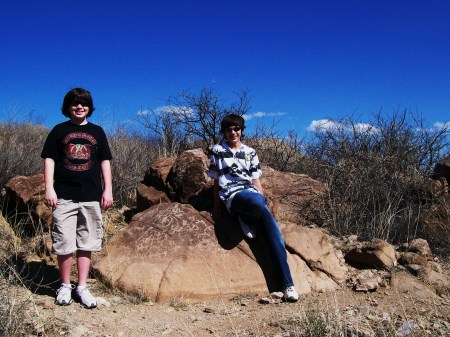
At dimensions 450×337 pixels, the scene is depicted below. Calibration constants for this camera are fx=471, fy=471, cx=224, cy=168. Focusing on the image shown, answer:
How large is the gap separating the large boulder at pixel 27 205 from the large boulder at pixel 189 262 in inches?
62.2

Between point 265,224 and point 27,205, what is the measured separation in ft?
11.2

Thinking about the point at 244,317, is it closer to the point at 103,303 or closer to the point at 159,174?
the point at 103,303

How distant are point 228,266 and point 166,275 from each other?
2.06ft

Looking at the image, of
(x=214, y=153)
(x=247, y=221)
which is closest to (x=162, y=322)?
(x=247, y=221)

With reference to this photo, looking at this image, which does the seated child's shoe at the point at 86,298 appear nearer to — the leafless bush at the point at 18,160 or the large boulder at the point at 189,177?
the large boulder at the point at 189,177

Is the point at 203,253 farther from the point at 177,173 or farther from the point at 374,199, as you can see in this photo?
the point at 374,199

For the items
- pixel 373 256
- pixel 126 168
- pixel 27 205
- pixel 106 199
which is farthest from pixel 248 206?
pixel 126 168

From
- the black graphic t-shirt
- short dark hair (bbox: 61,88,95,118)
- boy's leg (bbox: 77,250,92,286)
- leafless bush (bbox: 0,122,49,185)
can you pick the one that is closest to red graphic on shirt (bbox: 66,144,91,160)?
the black graphic t-shirt

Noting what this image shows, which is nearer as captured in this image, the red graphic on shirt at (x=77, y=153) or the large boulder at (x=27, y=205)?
the red graphic on shirt at (x=77, y=153)

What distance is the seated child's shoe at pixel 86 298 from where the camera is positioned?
12.9 feet

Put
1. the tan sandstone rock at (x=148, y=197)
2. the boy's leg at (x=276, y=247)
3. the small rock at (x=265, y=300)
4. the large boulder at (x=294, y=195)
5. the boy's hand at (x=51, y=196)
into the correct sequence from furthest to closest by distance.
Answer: the large boulder at (x=294, y=195) → the tan sandstone rock at (x=148, y=197) → the boy's leg at (x=276, y=247) → the small rock at (x=265, y=300) → the boy's hand at (x=51, y=196)

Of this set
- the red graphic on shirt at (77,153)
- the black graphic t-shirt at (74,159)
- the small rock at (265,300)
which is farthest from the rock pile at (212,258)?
the red graphic on shirt at (77,153)

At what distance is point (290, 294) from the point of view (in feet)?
14.1

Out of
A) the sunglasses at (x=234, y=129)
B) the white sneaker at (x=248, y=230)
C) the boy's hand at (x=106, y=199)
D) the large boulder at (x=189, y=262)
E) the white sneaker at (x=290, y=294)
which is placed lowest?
the white sneaker at (x=290, y=294)
